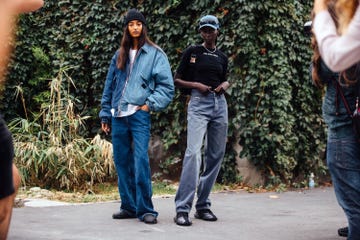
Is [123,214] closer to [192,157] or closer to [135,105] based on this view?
[192,157]

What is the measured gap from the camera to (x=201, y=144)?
268 inches

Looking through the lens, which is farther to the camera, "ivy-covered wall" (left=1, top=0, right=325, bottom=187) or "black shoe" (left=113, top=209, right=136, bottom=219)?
"ivy-covered wall" (left=1, top=0, right=325, bottom=187)

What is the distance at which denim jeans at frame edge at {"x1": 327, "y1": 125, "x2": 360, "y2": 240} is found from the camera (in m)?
4.04

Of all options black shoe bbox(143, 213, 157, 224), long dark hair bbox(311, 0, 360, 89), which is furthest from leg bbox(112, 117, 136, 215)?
long dark hair bbox(311, 0, 360, 89)

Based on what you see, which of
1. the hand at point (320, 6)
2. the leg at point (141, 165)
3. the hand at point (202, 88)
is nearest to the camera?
the hand at point (320, 6)

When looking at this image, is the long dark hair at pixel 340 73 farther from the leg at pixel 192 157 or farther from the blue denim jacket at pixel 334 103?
the leg at pixel 192 157

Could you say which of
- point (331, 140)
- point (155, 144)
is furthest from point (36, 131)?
point (331, 140)

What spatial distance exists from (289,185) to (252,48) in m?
2.05

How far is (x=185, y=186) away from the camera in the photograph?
6715 mm

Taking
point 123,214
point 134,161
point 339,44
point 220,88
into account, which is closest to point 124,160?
point 134,161

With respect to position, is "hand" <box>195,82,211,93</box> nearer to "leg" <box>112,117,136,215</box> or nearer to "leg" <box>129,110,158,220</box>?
"leg" <box>129,110,158,220</box>

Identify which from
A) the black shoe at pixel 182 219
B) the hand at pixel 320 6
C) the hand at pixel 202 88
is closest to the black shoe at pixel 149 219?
the black shoe at pixel 182 219

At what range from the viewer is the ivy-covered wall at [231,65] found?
31.7 ft

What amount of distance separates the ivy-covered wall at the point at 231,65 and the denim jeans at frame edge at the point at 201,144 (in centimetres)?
282
